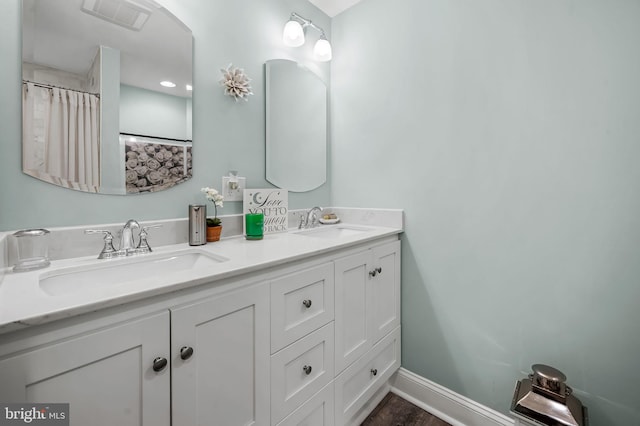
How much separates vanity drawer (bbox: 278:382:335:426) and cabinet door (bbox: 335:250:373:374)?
0.35 feet

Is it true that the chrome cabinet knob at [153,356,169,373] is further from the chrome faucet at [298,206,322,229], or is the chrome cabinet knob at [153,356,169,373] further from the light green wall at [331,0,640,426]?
the light green wall at [331,0,640,426]

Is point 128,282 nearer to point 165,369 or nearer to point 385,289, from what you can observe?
point 165,369

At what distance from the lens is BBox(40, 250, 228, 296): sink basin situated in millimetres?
856

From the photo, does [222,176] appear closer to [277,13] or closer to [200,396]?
[200,396]

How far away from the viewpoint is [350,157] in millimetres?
1960

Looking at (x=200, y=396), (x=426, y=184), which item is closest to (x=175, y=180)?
(x=200, y=396)

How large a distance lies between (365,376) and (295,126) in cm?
153

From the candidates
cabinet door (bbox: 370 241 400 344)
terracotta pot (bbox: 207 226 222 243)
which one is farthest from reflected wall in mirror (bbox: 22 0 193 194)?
cabinet door (bbox: 370 241 400 344)

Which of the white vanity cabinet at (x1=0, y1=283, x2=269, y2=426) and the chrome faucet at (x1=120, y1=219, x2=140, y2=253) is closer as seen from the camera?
the white vanity cabinet at (x1=0, y1=283, x2=269, y2=426)

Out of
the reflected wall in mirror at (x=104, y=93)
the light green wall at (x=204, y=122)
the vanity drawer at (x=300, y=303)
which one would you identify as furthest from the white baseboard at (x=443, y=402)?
the reflected wall in mirror at (x=104, y=93)

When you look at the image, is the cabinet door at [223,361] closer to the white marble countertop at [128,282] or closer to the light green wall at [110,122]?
the white marble countertop at [128,282]

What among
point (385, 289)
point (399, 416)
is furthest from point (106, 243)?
point (399, 416)

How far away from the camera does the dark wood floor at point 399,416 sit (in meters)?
1.45

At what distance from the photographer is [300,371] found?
105cm
